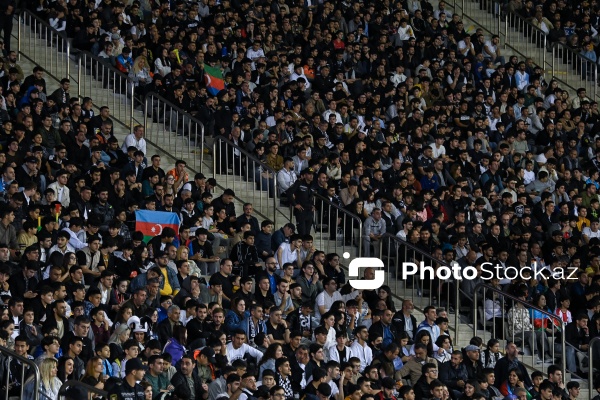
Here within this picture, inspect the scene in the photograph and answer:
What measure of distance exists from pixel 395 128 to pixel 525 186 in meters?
2.63

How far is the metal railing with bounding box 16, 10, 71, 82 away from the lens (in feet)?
87.8

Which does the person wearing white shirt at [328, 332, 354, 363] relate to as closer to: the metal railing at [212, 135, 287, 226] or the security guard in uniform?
the security guard in uniform

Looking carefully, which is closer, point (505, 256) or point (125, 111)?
point (505, 256)

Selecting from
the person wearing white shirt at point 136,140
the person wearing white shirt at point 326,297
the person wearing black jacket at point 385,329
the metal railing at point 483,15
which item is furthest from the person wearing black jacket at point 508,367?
the metal railing at point 483,15

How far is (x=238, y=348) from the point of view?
1945cm

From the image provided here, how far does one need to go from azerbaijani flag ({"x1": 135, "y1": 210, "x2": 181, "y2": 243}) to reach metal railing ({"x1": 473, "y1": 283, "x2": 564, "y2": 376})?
474 centimetres

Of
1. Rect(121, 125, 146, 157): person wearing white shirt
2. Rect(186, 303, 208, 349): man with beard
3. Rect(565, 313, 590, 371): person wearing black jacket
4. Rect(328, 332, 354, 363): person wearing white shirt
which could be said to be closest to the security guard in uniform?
Rect(186, 303, 208, 349): man with beard

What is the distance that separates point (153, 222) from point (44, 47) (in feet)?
20.1

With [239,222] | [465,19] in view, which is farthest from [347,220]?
[465,19]

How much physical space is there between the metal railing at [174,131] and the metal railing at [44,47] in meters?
1.71

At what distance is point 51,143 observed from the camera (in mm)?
23172

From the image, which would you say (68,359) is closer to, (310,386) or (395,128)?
(310,386)

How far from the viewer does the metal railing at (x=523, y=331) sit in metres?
22.7

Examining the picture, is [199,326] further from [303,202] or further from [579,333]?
[579,333]
